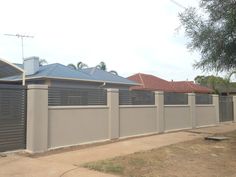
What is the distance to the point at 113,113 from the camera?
14867mm

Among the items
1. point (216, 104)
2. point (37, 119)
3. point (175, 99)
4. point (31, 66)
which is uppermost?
point (31, 66)

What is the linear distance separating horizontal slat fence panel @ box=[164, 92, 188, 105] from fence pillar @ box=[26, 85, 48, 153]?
834 centimetres

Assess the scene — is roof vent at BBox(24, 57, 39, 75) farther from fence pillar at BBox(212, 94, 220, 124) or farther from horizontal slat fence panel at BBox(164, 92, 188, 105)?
fence pillar at BBox(212, 94, 220, 124)

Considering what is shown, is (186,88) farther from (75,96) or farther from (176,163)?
(176,163)

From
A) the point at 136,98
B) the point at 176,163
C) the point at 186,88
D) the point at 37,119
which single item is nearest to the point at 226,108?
the point at 136,98

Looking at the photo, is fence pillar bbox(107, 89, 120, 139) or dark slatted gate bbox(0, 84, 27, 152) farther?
fence pillar bbox(107, 89, 120, 139)

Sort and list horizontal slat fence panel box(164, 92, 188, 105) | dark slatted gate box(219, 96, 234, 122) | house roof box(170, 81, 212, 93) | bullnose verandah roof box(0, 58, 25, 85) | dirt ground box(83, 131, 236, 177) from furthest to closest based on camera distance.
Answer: house roof box(170, 81, 212, 93)
dark slatted gate box(219, 96, 234, 122)
horizontal slat fence panel box(164, 92, 188, 105)
bullnose verandah roof box(0, 58, 25, 85)
dirt ground box(83, 131, 236, 177)

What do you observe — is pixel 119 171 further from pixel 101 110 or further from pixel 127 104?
pixel 127 104

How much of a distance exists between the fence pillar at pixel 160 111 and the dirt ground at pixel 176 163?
455 cm

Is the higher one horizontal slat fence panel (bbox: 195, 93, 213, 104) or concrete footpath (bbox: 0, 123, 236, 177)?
horizontal slat fence panel (bbox: 195, 93, 213, 104)

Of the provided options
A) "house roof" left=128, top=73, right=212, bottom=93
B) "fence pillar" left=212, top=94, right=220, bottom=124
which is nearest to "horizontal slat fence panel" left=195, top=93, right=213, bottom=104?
"fence pillar" left=212, top=94, right=220, bottom=124

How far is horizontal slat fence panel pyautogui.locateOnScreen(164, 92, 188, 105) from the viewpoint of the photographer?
62.0 ft

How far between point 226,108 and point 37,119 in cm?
1785

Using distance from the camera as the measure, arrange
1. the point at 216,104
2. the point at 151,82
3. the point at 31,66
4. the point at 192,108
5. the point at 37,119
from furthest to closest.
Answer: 1. the point at 151,82
2. the point at 216,104
3. the point at 31,66
4. the point at 192,108
5. the point at 37,119
